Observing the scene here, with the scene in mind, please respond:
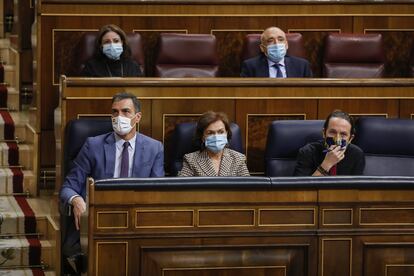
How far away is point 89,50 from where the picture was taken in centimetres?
392

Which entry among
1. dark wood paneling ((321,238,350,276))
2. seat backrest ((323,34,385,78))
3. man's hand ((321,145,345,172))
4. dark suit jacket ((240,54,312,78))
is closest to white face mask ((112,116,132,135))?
man's hand ((321,145,345,172))

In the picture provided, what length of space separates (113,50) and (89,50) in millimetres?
164

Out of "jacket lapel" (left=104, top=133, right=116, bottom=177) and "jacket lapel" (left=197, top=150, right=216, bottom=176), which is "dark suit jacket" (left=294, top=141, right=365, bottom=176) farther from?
"jacket lapel" (left=104, top=133, right=116, bottom=177)

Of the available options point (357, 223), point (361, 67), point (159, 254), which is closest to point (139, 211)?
point (159, 254)

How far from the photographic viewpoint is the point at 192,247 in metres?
2.54

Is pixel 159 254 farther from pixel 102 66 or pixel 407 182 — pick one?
pixel 102 66

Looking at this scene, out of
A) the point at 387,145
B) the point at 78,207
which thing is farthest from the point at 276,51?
the point at 78,207

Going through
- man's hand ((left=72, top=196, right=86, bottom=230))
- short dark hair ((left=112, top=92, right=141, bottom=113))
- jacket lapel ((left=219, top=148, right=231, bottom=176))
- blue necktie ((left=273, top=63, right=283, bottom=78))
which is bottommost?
man's hand ((left=72, top=196, right=86, bottom=230))

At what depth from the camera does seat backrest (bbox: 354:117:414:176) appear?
3.37 m

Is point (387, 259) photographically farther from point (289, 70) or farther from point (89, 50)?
point (89, 50)

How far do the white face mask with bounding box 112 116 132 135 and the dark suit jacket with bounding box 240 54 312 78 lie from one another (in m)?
0.89

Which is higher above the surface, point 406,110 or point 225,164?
point 406,110

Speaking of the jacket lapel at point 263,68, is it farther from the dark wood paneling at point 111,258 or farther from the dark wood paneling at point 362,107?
the dark wood paneling at point 111,258

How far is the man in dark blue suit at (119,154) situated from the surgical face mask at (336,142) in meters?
0.48
